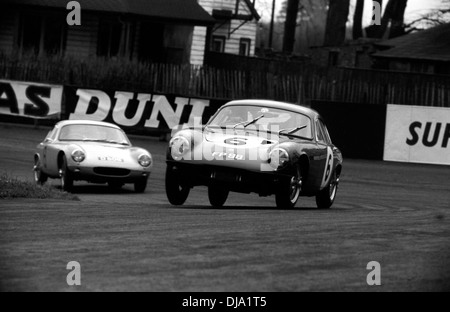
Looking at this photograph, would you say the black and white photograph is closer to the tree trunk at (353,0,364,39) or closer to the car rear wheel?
the car rear wheel

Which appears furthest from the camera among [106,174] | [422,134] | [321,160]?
[422,134]

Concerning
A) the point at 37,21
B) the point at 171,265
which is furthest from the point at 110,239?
the point at 37,21

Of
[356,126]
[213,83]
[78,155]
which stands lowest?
[356,126]

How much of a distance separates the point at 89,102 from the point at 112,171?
14784 millimetres

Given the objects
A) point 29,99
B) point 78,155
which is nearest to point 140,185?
point 78,155

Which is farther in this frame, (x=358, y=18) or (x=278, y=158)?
(x=358, y=18)

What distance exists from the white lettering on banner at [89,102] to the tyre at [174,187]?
18.4 meters

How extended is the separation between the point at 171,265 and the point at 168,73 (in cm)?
3012

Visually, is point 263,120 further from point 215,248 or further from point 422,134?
point 422,134

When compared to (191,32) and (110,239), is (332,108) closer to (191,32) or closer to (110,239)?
(191,32)

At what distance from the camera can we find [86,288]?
7301 millimetres

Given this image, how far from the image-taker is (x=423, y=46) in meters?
49.1

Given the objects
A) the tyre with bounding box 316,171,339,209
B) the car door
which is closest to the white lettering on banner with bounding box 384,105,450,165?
the tyre with bounding box 316,171,339,209

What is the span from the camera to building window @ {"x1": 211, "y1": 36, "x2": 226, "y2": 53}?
5434 cm
